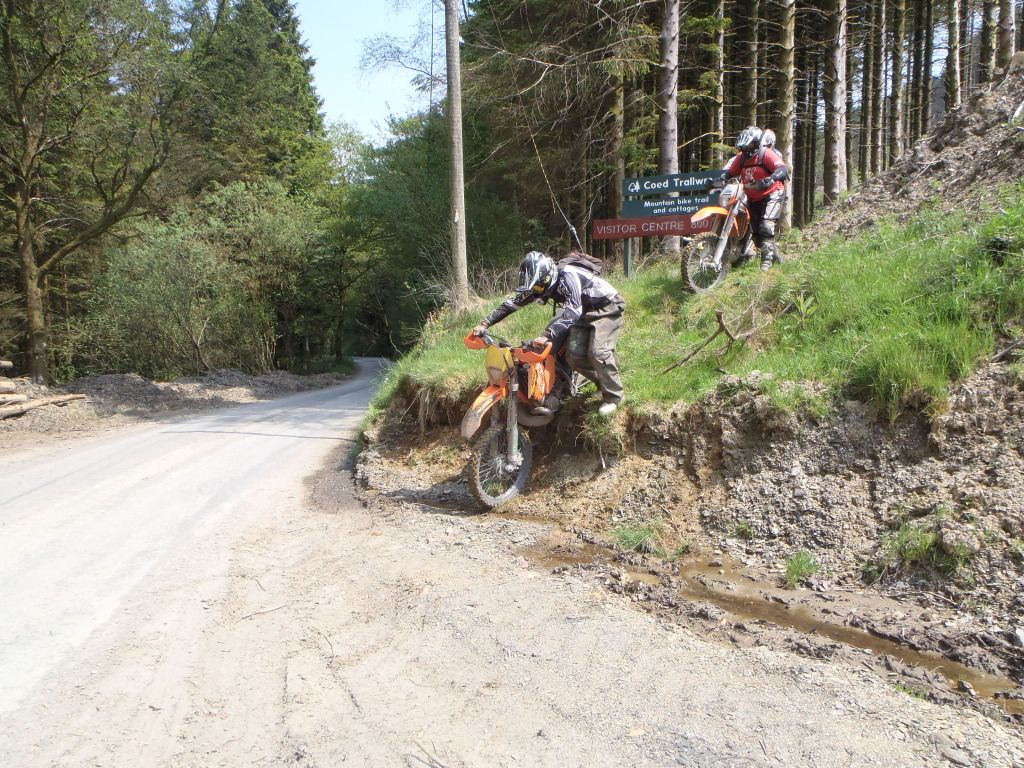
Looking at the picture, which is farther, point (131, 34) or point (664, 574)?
point (131, 34)

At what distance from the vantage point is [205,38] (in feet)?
64.5

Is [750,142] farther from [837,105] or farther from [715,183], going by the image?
[837,105]

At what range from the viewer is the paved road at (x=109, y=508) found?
436 centimetres

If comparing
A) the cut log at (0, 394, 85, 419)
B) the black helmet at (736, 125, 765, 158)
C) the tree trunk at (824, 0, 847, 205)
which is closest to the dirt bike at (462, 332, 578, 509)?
the black helmet at (736, 125, 765, 158)

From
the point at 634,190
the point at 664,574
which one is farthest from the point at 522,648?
the point at 634,190

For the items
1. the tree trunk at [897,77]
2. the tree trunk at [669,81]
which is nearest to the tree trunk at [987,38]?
the tree trunk at [897,77]

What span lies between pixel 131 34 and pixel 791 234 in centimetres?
1656

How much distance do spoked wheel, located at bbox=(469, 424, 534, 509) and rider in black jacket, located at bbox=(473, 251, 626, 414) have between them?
92 centimetres

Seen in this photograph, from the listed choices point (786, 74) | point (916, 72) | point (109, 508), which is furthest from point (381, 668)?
point (916, 72)

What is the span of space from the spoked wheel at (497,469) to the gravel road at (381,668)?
26 cm

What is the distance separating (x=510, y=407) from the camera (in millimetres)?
6477

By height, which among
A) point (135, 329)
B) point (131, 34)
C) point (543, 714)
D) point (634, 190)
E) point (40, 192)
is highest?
point (131, 34)

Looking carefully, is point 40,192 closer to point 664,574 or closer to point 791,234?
point 791,234

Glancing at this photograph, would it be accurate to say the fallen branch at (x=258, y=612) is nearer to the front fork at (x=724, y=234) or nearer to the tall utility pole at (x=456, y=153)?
the front fork at (x=724, y=234)
